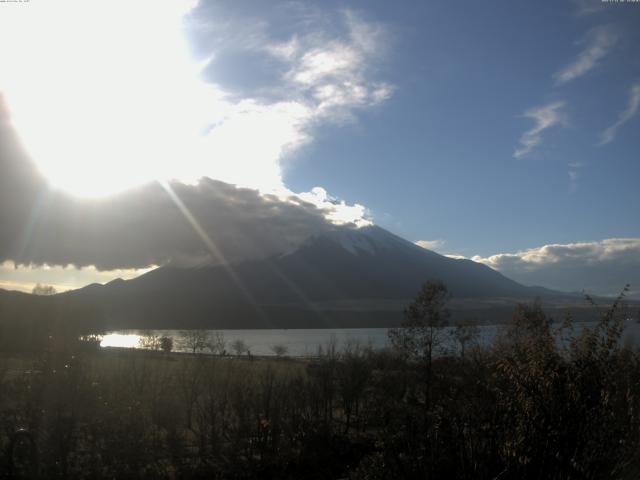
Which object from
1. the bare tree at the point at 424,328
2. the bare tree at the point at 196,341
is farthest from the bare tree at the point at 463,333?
the bare tree at the point at 196,341

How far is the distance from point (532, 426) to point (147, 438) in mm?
13846

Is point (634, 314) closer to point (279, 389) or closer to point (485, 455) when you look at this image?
point (485, 455)

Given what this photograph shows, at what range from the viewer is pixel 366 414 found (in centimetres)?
2344

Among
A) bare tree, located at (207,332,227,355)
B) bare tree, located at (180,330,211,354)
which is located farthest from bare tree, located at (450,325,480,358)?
bare tree, located at (180,330,211,354)

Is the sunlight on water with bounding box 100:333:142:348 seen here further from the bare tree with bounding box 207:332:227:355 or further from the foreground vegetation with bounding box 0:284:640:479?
the foreground vegetation with bounding box 0:284:640:479

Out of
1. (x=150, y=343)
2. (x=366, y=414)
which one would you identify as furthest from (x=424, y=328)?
(x=150, y=343)

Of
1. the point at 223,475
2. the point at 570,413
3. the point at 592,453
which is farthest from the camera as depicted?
the point at 223,475

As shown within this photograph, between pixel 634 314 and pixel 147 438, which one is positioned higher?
pixel 634 314

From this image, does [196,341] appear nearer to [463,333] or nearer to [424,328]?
[463,333]

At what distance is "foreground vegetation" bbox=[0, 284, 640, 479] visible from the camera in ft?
21.3

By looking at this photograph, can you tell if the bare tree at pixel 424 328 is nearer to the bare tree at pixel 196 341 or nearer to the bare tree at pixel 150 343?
the bare tree at pixel 150 343

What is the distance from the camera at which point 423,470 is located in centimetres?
673

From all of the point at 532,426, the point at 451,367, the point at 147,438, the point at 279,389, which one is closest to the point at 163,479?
the point at 147,438

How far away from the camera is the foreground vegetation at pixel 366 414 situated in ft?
21.3
